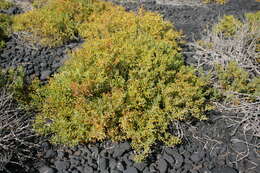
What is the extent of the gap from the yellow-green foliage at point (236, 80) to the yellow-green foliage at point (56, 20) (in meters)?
2.86

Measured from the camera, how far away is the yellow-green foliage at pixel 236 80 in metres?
4.14

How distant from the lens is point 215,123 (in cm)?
392

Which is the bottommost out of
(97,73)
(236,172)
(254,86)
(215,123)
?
(236,172)

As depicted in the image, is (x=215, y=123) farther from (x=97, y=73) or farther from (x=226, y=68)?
(x=97, y=73)

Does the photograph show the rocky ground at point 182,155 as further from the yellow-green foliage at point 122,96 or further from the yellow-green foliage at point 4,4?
the yellow-green foliage at point 4,4

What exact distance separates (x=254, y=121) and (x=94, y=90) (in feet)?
6.68

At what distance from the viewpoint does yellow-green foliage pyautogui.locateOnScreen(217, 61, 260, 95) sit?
4141 millimetres

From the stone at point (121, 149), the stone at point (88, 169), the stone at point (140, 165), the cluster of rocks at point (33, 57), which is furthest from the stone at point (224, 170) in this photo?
the cluster of rocks at point (33, 57)

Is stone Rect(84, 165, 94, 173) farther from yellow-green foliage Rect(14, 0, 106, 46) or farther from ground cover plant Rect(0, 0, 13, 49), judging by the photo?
ground cover plant Rect(0, 0, 13, 49)

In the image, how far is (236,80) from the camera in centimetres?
421

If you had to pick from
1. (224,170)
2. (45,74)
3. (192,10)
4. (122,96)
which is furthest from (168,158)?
(192,10)

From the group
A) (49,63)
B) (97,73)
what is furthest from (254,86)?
→ (49,63)

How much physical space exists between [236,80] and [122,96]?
5.64ft

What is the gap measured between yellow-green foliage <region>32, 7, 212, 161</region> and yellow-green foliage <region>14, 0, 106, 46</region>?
1414mm
